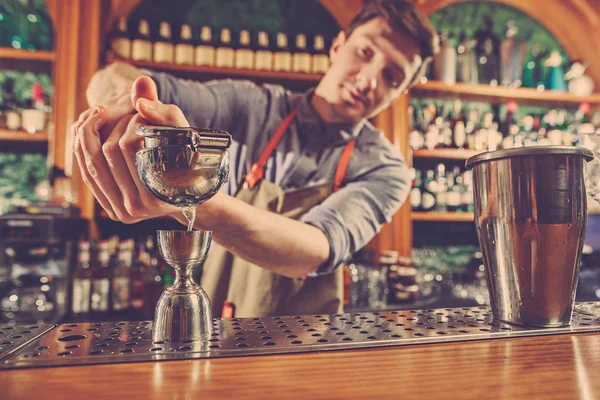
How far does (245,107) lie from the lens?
1.49 metres

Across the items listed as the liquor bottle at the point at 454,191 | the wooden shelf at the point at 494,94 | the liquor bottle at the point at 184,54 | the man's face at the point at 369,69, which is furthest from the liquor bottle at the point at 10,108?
the liquor bottle at the point at 454,191

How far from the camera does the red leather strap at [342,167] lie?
1.48 metres

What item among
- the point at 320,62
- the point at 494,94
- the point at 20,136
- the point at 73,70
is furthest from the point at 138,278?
the point at 494,94

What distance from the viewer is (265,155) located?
146cm

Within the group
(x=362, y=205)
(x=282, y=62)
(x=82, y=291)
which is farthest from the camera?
(x=282, y=62)

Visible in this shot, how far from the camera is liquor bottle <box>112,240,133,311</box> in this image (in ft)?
7.03

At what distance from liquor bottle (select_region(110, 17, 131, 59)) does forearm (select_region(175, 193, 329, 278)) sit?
5.54ft

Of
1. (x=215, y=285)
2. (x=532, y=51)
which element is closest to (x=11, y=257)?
(x=215, y=285)

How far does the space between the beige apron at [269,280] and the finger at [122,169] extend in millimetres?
714

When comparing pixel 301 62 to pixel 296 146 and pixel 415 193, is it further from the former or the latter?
pixel 296 146

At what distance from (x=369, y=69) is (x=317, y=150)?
0.31 metres

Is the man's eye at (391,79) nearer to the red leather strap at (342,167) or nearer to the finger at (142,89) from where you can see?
the red leather strap at (342,167)

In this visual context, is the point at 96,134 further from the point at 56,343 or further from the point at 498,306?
the point at 498,306

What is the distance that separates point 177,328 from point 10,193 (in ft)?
7.61
